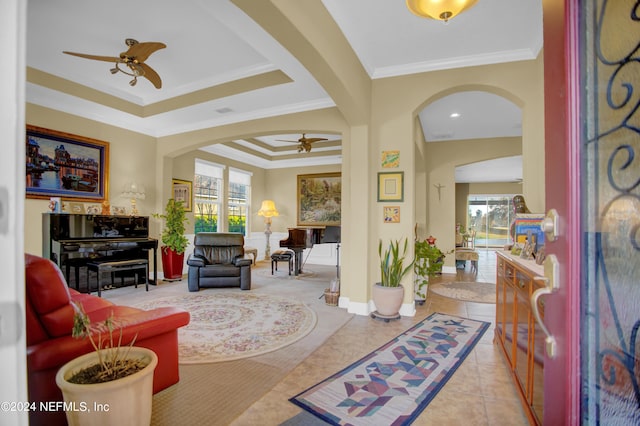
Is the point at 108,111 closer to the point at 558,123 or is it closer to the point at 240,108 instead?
the point at 240,108

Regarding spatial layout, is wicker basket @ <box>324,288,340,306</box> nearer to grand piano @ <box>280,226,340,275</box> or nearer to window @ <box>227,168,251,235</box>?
grand piano @ <box>280,226,340,275</box>

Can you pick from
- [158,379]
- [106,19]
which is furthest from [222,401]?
[106,19]

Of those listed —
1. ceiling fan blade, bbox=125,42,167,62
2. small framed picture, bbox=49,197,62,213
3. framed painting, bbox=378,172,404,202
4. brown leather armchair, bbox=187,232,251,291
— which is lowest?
brown leather armchair, bbox=187,232,251,291

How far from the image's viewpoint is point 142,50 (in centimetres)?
300

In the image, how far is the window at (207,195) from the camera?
714 centimetres

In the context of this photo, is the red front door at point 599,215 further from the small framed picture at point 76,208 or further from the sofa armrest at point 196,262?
the small framed picture at point 76,208

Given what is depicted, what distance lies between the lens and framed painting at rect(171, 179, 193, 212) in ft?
21.5

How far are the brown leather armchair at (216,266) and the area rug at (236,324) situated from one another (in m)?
0.27

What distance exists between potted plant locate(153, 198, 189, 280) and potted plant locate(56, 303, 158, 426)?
437cm

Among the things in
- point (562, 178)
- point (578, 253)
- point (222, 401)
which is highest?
point (562, 178)

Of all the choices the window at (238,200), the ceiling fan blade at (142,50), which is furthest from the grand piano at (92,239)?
the ceiling fan blade at (142,50)

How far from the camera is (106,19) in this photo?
3072 mm

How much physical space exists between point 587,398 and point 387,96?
378 cm

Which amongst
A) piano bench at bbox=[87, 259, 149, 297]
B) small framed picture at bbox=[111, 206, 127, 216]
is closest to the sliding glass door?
piano bench at bbox=[87, 259, 149, 297]
